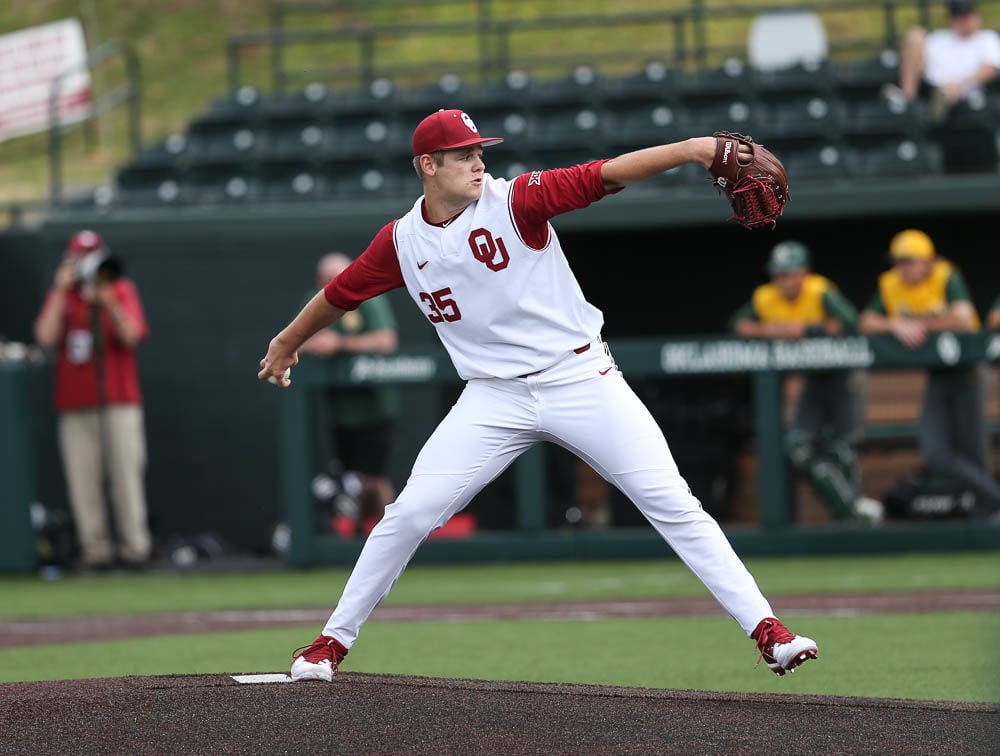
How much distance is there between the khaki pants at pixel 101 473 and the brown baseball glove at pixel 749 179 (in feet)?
23.1

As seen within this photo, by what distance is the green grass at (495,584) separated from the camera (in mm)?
8703

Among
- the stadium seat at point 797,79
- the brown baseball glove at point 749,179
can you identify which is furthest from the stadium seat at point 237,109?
the brown baseball glove at point 749,179

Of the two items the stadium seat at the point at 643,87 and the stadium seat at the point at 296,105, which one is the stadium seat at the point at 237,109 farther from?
the stadium seat at the point at 643,87

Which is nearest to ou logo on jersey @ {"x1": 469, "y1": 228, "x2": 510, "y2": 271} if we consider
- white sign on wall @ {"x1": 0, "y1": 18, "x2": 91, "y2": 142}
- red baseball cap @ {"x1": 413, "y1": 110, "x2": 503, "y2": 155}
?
red baseball cap @ {"x1": 413, "y1": 110, "x2": 503, "y2": 155}

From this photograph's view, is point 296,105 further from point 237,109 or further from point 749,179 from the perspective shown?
point 749,179

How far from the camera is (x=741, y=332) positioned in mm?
10141

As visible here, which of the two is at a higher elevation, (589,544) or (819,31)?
(819,31)

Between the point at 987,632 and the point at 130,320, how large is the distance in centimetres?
625

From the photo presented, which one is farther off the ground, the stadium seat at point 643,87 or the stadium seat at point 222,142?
the stadium seat at point 643,87

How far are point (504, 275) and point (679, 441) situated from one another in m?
5.66

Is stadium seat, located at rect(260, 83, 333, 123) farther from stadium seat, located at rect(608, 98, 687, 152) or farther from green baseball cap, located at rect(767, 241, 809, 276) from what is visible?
green baseball cap, located at rect(767, 241, 809, 276)

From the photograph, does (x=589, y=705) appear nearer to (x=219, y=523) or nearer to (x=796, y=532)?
(x=796, y=532)

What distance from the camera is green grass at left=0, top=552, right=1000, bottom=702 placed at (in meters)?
5.77

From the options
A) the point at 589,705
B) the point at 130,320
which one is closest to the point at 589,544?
the point at 130,320
